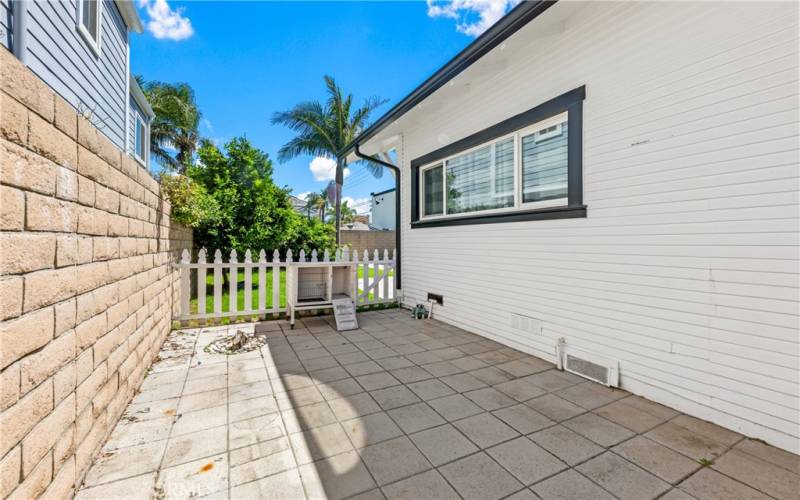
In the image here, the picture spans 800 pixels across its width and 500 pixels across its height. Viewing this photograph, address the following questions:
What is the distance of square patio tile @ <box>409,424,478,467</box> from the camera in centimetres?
195

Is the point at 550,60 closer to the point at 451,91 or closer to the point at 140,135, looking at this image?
the point at 451,91

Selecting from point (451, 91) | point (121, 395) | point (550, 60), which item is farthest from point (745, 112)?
point (121, 395)

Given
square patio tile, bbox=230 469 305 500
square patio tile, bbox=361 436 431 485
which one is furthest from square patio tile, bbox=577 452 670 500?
square patio tile, bbox=230 469 305 500

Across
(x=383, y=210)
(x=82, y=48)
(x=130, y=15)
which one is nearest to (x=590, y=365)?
(x=82, y=48)

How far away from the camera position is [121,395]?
231cm

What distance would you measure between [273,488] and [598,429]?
207cm

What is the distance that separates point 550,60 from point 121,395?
479 centimetres

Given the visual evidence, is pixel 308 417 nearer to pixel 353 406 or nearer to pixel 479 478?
pixel 353 406

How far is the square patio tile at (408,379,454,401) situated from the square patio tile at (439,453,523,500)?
2.57 feet

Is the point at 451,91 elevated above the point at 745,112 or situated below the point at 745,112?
above

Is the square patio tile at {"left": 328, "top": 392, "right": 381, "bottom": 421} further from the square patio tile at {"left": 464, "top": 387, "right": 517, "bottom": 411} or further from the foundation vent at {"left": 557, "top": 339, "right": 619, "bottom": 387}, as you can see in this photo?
the foundation vent at {"left": 557, "top": 339, "right": 619, "bottom": 387}

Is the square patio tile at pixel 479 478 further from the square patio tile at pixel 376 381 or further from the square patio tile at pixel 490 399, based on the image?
the square patio tile at pixel 376 381

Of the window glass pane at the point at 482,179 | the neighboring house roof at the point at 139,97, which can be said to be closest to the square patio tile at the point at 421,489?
the window glass pane at the point at 482,179

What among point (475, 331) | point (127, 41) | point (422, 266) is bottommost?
point (475, 331)
